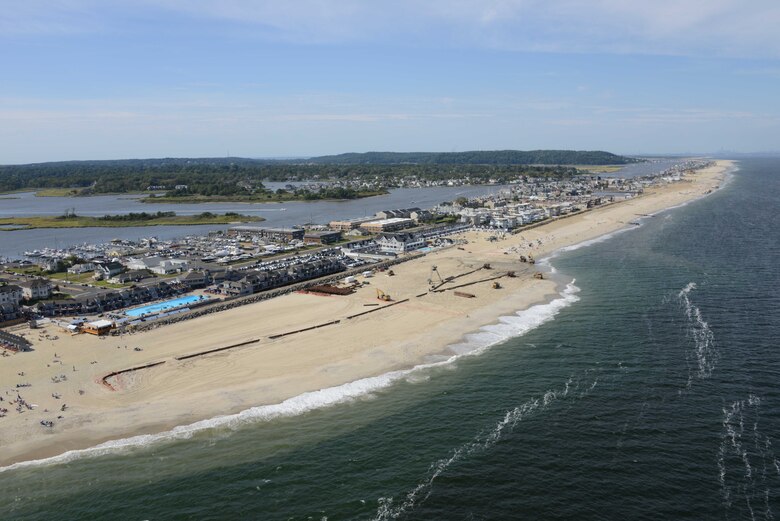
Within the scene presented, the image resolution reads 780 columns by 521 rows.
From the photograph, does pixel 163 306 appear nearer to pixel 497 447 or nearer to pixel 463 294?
pixel 463 294

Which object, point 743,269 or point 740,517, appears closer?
point 740,517

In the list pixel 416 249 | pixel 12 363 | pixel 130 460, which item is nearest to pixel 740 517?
pixel 130 460

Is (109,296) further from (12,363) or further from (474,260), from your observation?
(474,260)

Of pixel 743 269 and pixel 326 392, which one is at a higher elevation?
pixel 743 269

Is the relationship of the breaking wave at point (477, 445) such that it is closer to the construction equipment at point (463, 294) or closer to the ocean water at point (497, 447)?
the ocean water at point (497, 447)

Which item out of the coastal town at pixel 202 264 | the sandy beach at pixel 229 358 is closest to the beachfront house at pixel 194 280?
the coastal town at pixel 202 264

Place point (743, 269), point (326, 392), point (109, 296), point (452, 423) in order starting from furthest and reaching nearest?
point (743, 269) < point (109, 296) < point (326, 392) < point (452, 423)

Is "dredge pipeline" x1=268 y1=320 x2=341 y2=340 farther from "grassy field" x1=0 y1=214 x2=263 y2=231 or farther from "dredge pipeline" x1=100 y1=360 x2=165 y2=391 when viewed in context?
"grassy field" x1=0 y1=214 x2=263 y2=231
